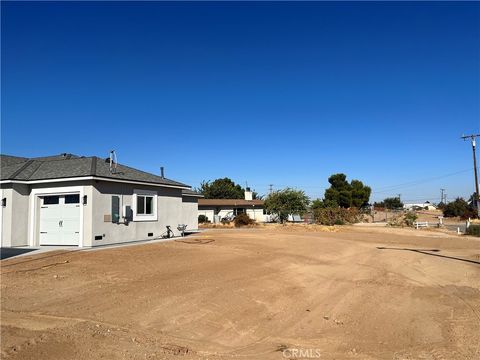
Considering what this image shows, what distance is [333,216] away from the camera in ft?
155

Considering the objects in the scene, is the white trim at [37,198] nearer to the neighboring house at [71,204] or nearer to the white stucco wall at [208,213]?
the neighboring house at [71,204]

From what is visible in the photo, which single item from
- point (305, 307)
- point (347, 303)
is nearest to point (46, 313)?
point (305, 307)

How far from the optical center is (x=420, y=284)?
11.8 m

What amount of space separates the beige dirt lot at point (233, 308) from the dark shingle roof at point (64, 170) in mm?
5631

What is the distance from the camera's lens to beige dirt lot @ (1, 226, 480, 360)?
6234mm

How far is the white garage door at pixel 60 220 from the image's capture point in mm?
19422

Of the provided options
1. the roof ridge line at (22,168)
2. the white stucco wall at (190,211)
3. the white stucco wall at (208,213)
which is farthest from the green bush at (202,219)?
the roof ridge line at (22,168)

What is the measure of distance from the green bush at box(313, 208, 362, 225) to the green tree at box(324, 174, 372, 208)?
2163 cm

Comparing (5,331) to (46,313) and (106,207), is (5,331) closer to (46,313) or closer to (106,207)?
(46,313)

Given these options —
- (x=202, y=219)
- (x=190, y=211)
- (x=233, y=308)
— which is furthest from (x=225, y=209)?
(x=233, y=308)

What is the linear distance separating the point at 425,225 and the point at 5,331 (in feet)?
138

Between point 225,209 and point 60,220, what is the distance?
37748mm

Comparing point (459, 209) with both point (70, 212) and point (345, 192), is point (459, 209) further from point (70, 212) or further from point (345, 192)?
point (70, 212)

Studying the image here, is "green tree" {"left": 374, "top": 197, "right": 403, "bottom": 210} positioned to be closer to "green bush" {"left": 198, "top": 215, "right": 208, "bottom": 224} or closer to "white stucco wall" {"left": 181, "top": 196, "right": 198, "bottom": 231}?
"green bush" {"left": 198, "top": 215, "right": 208, "bottom": 224}
